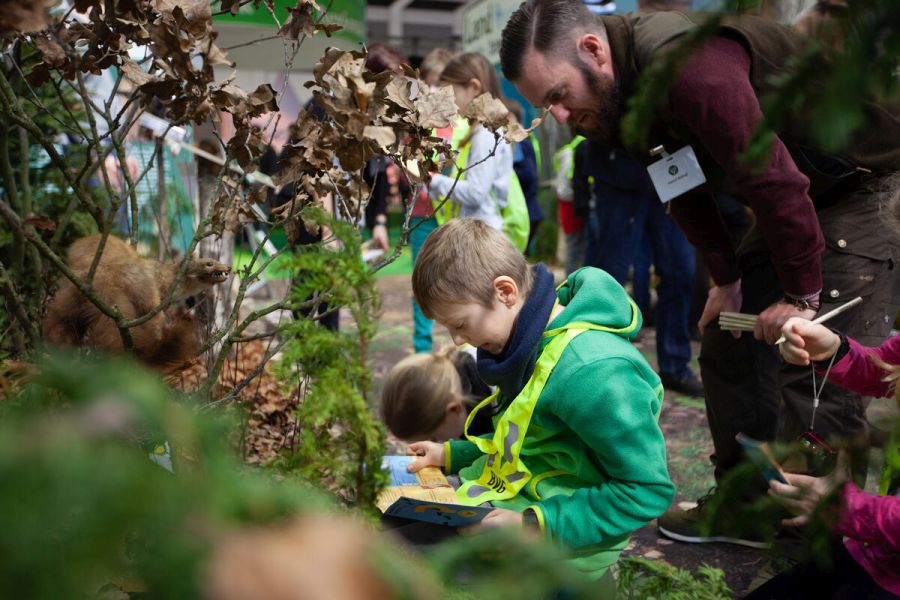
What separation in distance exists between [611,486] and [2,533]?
5.03 ft

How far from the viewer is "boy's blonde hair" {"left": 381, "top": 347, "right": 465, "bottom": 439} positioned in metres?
3.18

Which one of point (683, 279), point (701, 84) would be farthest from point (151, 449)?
point (683, 279)

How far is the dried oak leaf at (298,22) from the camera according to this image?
196cm

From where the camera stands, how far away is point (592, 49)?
250 centimetres

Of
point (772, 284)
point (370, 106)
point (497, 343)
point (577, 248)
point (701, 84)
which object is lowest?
point (577, 248)

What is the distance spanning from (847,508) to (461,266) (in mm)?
958

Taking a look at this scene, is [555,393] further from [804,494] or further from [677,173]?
[677,173]

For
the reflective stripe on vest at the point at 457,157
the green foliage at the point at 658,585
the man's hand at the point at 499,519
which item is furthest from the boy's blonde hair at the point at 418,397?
the green foliage at the point at 658,585

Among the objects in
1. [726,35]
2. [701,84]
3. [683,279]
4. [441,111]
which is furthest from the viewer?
[683,279]

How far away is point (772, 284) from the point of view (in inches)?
109

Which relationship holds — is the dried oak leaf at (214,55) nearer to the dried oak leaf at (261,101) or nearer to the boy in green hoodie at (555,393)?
the dried oak leaf at (261,101)

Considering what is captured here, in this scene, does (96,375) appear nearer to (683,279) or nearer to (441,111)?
(441,111)

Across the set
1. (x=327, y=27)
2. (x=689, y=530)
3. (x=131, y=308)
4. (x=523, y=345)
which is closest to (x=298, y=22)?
(x=327, y=27)

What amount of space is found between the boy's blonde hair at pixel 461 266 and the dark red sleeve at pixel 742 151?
0.67 metres
